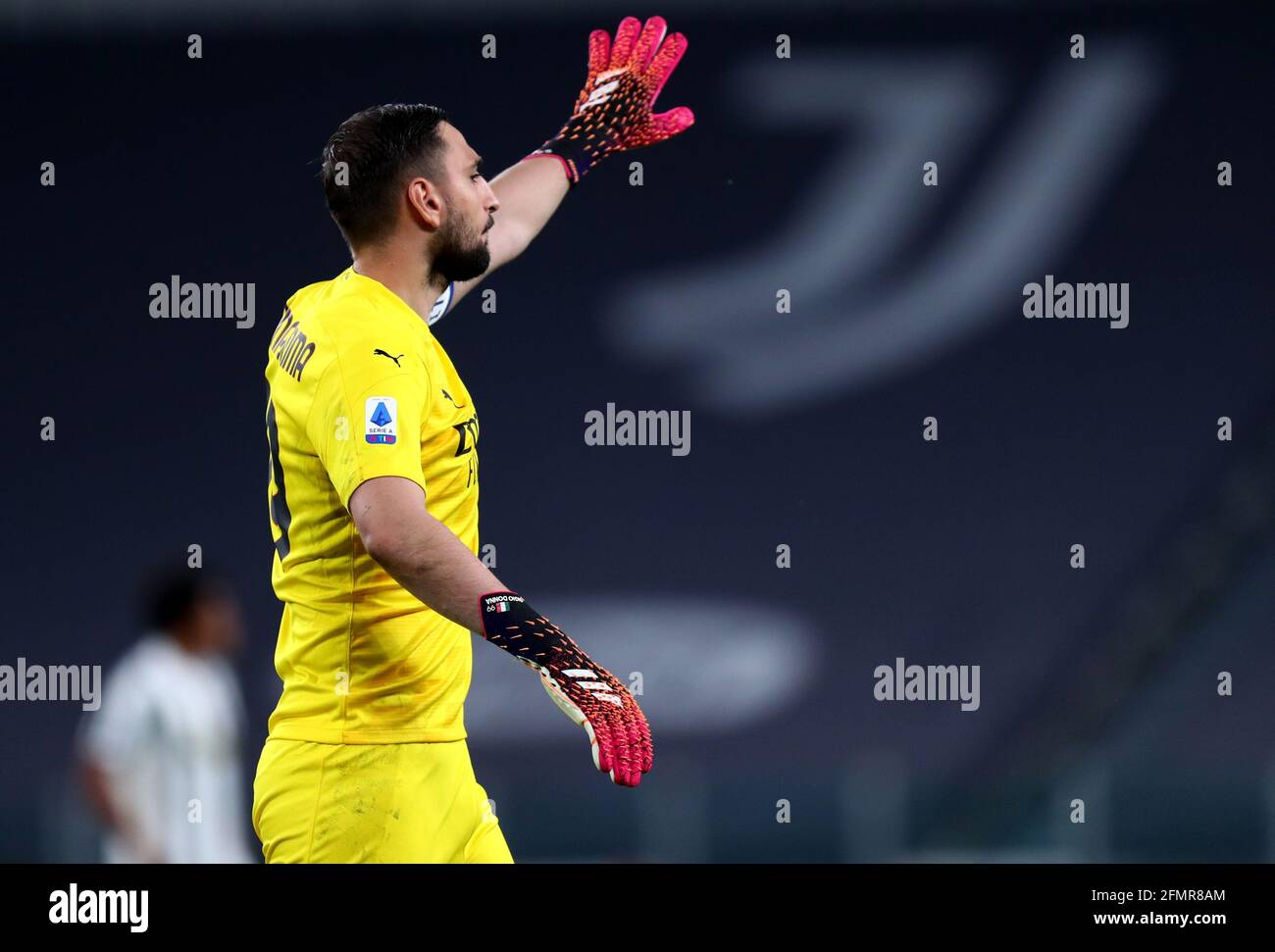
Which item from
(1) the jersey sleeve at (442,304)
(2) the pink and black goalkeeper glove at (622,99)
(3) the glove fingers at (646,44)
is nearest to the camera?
(1) the jersey sleeve at (442,304)

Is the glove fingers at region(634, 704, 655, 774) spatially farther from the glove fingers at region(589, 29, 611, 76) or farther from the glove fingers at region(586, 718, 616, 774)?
the glove fingers at region(589, 29, 611, 76)

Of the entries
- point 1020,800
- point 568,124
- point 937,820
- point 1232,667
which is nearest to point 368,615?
point 568,124

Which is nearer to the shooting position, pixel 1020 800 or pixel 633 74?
pixel 633 74

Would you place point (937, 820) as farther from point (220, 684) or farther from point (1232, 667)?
point (220, 684)

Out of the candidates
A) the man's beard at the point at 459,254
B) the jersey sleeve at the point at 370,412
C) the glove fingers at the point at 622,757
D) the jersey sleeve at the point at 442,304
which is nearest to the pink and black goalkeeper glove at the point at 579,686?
the glove fingers at the point at 622,757

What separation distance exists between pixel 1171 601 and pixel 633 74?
4648 millimetres

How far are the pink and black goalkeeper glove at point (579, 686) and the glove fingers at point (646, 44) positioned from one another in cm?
218

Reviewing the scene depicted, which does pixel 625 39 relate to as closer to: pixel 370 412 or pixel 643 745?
pixel 370 412

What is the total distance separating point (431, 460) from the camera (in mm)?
3092

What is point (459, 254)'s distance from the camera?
3.32 meters

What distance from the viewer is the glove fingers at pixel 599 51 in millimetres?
4547

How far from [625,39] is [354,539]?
206 centimetres

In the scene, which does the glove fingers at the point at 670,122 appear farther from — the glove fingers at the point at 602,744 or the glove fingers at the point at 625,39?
the glove fingers at the point at 602,744

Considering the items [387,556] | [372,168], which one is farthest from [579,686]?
[372,168]
